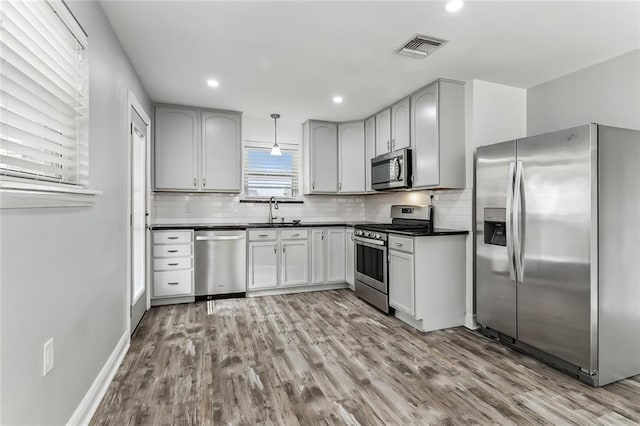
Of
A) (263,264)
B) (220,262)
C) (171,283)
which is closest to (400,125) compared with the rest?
(263,264)

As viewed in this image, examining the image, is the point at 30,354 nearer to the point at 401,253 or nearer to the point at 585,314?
the point at 401,253

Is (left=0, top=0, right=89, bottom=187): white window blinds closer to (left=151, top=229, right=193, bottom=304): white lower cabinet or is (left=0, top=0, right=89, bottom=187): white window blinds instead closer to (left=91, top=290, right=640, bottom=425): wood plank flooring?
(left=91, top=290, right=640, bottom=425): wood plank flooring

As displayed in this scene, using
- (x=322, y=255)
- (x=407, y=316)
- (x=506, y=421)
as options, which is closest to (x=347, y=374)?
(x=506, y=421)

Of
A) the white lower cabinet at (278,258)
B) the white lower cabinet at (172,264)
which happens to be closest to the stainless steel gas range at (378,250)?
the white lower cabinet at (278,258)

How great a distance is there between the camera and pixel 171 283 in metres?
4.01

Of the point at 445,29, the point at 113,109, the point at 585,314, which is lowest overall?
the point at 585,314

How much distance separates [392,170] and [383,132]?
673 mm

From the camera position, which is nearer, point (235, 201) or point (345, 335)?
point (345, 335)

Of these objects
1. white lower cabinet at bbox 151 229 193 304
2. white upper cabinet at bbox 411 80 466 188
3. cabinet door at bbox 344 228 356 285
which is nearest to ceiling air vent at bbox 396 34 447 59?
white upper cabinet at bbox 411 80 466 188

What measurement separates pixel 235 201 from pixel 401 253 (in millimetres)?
2612

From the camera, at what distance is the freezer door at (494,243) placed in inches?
112

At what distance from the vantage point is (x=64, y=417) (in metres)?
1.60

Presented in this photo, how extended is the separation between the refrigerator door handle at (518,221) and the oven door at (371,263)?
132 cm

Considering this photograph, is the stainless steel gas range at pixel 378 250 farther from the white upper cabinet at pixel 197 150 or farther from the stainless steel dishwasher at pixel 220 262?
the white upper cabinet at pixel 197 150
